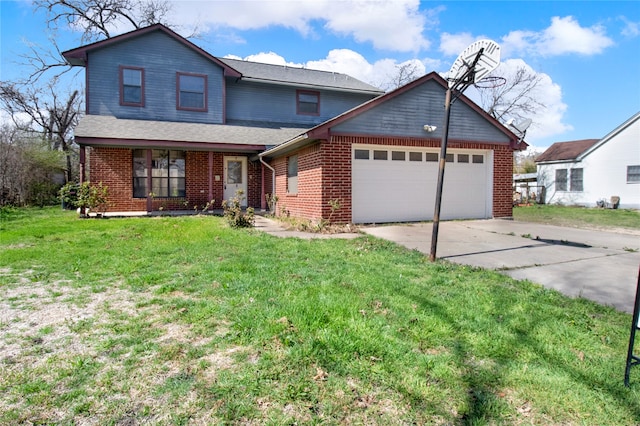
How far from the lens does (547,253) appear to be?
6496 millimetres

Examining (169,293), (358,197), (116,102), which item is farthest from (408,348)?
(116,102)

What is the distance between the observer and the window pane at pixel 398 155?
11.0 metres

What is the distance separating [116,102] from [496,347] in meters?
16.4

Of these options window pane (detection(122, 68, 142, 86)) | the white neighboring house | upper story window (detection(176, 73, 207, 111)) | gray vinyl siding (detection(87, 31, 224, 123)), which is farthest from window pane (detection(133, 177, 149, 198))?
the white neighboring house

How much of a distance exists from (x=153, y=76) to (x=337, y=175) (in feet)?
33.9

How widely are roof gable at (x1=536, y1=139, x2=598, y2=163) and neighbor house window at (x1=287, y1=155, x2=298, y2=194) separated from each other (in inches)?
794

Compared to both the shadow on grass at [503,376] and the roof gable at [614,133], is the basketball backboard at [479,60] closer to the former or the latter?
the shadow on grass at [503,376]

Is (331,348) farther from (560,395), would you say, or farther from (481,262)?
(481,262)

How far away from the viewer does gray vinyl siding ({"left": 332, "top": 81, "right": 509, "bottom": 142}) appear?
10.3 metres

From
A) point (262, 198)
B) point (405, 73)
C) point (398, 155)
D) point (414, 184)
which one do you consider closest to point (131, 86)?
point (262, 198)

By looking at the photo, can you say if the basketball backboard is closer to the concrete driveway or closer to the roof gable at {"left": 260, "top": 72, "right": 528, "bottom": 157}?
the concrete driveway

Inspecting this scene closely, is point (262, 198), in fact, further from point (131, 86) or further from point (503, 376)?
point (503, 376)

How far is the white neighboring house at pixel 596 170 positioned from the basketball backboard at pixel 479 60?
2037 centimetres

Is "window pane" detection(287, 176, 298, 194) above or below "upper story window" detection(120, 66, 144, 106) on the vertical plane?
below
